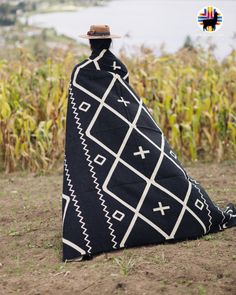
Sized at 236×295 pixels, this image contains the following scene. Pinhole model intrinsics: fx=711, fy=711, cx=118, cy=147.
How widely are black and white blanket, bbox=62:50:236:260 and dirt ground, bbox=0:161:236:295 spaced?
0.11 m

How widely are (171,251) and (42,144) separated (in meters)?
3.02

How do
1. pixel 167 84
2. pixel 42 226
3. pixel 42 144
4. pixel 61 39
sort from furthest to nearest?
pixel 61 39, pixel 167 84, pixel 42 144, pixel 42 226

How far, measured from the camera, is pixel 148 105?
700cm

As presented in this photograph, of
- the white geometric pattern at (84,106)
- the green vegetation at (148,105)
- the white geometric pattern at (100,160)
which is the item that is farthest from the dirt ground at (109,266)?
the green vegetation at (148,105)

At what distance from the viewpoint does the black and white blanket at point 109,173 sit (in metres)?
3.86

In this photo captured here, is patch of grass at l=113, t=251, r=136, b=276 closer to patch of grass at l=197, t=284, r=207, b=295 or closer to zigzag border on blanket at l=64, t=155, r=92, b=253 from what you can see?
zigzag border on blanket at l=64, t=155, r=92, b=253

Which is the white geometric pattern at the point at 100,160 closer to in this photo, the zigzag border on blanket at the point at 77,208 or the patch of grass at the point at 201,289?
the zigzag border on blanket at the point at 77,208

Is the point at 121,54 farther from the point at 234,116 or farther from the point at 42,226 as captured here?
the point at 42,226

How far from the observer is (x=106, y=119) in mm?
3885

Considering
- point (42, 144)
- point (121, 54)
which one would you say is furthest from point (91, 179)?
point (121, 54)

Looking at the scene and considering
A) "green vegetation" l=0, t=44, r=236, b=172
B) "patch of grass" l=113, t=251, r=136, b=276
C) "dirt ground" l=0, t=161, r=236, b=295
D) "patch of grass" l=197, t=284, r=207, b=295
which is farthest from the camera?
"green vegetation" l=0, t=44, r=236, b=172

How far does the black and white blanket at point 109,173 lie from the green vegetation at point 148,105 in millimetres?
2690

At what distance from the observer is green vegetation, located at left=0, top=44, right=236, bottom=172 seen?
6688 mm

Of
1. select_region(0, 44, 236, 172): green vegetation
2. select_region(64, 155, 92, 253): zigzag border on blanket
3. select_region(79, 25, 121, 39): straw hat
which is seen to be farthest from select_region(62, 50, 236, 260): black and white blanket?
select_region(0, 44, 236, 172): green vegetation
